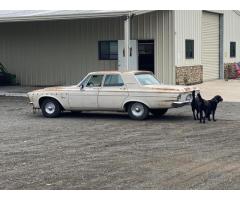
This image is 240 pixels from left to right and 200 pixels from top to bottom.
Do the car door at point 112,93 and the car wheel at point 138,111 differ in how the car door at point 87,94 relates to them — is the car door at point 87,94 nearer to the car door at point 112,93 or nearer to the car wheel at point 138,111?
the car door at point 112,93

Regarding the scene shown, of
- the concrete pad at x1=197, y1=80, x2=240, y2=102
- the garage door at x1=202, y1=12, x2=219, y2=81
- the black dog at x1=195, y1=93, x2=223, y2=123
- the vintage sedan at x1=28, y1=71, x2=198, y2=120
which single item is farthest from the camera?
the garage door at x1=202, y1=12, x2=219, y2=81

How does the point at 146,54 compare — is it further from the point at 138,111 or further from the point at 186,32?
the point at 138,111

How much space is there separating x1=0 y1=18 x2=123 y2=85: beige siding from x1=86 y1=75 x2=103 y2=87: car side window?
10.2 meters

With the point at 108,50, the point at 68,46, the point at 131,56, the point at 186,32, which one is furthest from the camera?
the point at 68,46

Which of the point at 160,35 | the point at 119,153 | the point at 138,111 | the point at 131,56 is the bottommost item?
the point at 119,153

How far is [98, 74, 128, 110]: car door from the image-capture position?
14250 mm

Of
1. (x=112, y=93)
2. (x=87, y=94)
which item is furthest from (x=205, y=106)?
(x=87, y=94)

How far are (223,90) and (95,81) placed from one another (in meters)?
10.6

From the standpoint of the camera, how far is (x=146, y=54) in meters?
24.7

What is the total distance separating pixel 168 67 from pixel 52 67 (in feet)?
20.0

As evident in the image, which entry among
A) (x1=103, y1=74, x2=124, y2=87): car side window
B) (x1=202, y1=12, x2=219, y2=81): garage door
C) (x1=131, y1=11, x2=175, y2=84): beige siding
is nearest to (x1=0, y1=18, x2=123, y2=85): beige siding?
(x1=131, y1=11, x2=175, y2=84): beige siding

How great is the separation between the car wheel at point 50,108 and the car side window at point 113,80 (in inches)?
62.4

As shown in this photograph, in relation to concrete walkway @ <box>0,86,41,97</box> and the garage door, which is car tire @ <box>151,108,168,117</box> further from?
the garage door
